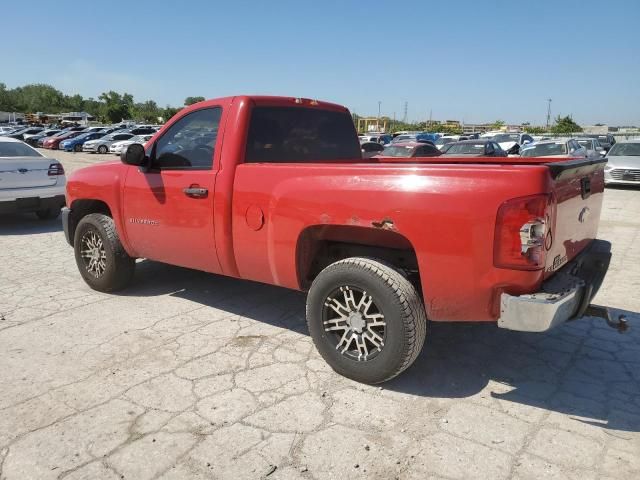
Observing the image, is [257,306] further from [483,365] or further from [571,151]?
[571,151]

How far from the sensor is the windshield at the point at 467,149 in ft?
55.5

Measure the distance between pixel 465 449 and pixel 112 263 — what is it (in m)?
3.77

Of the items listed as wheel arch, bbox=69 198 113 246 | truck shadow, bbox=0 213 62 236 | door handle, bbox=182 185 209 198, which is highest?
door handle, bbox=182 185 209 198

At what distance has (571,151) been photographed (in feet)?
56.3

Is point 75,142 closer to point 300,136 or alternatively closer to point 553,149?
point 553,149

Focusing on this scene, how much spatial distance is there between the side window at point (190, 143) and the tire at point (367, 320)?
152cm

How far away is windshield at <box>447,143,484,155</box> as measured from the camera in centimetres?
1691

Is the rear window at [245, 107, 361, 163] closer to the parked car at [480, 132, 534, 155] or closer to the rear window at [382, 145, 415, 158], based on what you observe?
the rear window at [382, 145, 415, 158]

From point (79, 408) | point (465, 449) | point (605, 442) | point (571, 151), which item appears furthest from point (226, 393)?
point (571, 151)

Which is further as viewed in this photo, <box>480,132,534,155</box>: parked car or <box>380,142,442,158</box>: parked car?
<box>480,132,534,155</box>: parked car

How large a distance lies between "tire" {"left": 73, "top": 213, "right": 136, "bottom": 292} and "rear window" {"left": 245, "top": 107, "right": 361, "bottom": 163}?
1927 mm

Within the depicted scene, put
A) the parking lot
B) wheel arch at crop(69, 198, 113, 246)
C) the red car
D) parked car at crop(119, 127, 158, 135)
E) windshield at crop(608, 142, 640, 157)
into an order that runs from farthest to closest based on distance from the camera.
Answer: parked car at crop(119, 127, 158, 135), the red car, windshield at crop(608, 142, 640, 157), wheel arch at crop(69, 198, 113, 246), the parking lot

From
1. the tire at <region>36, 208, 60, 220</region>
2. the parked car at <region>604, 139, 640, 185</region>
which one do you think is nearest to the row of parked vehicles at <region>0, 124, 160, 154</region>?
the tire at <region>36, 208, 60, 220</region>

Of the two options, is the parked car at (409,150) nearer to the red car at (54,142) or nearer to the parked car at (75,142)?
the parked car at (75,142)
